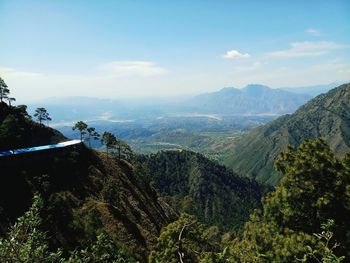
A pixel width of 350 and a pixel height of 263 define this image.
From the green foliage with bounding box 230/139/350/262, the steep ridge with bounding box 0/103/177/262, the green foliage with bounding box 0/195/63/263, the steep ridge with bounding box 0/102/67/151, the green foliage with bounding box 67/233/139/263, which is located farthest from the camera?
the steep ridge with bounding box 0/102/67/151

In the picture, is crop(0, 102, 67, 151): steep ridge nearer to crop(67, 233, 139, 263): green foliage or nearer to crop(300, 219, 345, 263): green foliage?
crop(67, 233, 139, 263): green foliage

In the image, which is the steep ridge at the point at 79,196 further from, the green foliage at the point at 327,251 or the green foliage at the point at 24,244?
the green foliage at the point at 327,251

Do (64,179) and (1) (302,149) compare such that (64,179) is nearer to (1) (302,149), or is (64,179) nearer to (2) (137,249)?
(2) (137,249)

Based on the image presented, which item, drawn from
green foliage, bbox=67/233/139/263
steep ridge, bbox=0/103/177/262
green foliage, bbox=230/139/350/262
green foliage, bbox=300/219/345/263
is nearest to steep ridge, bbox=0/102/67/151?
steep ridge, bbox=0/103/177/262

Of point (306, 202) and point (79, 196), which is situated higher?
point (306, 202)

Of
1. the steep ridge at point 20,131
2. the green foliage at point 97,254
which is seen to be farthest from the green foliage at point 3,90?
the green foliage at point 97,254

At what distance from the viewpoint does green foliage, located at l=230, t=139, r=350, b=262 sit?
1048 inches

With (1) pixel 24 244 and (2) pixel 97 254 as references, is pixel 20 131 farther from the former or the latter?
(1) pixel 24 244

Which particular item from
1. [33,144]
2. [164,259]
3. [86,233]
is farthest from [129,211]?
[164,259]

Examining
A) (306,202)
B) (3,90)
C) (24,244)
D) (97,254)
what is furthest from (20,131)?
(24,244)

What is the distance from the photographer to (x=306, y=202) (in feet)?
91.3

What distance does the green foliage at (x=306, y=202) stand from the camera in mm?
26609

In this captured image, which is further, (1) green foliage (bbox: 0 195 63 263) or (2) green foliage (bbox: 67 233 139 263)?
(2) green foliage (bbox: 67 233 139 263)

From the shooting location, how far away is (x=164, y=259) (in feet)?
89.7
